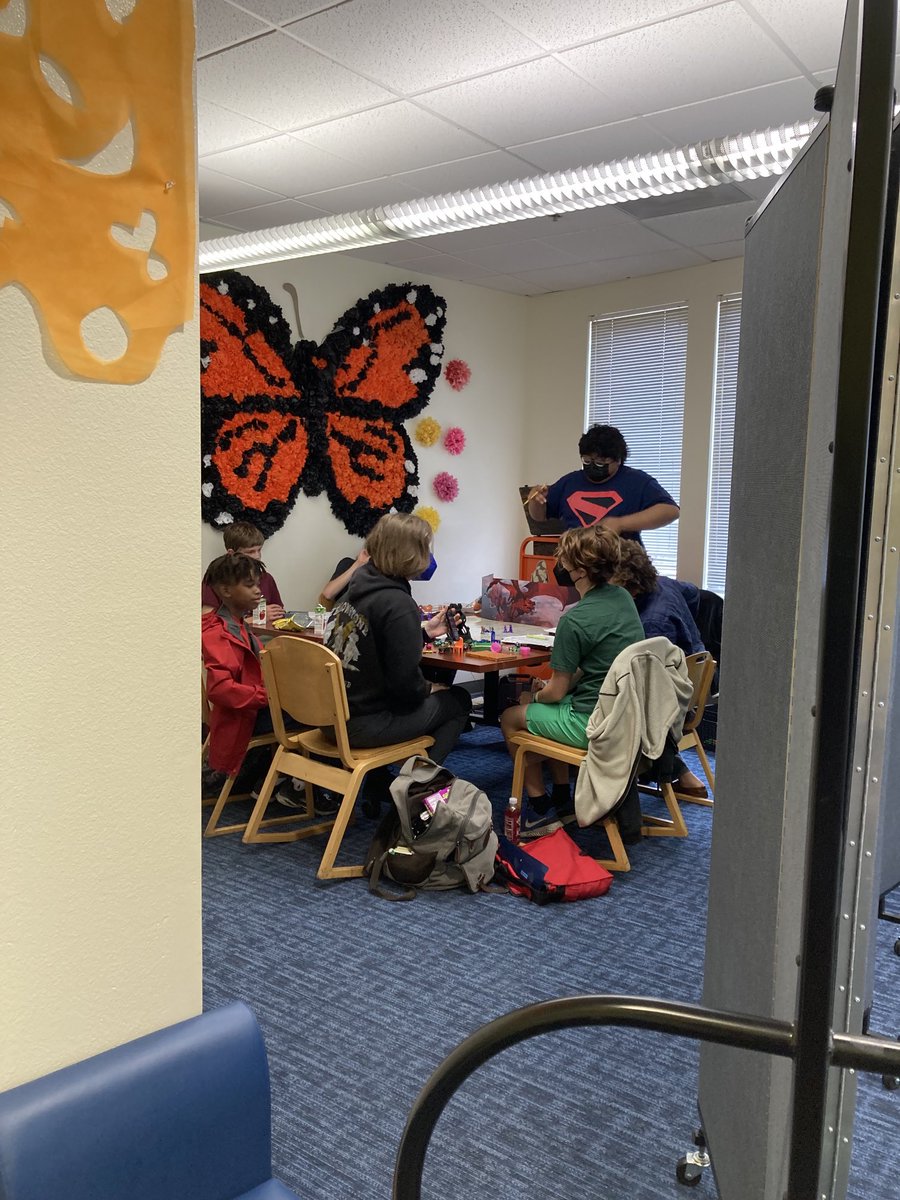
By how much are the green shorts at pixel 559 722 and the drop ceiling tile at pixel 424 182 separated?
88.4 inches

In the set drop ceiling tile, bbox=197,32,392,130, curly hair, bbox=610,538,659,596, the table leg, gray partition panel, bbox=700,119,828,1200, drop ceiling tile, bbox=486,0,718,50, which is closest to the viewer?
gray partition panel, bbox=700,119,828,1200

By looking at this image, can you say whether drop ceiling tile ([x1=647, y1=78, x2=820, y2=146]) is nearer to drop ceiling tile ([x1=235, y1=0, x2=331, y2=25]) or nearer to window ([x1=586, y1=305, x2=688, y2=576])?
drop ceiling tile ([x1=235, y1=0, x2=331, y2=25])

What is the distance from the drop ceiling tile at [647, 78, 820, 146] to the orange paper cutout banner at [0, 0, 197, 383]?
2709 millimetres

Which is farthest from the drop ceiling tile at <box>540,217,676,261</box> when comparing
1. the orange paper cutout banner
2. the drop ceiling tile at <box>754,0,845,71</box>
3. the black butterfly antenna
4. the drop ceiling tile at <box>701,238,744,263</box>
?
the orange paper cutout banner

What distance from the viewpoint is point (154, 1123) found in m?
1.15

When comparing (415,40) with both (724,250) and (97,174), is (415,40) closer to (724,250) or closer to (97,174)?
(97,174)

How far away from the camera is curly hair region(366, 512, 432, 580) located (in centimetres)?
343

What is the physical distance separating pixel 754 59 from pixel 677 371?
3.06 metres

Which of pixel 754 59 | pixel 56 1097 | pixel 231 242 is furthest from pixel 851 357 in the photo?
pixel 231 242

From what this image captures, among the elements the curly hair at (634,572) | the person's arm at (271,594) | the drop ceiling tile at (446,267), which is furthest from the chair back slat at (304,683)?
the drop ceiling tile at (446,267)

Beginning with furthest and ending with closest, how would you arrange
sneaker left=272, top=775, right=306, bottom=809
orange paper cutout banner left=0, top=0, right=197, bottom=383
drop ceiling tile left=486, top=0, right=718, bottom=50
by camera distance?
sneaker left=272, top=775, right=306, bottom=809
drop ceiling tile left=486, top=0, right=718, bottom=50
orange paper cutout banner left=0, top=0, right=197, bottom=383

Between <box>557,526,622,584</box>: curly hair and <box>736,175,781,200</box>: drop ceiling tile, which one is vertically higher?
<box>736,175,781,200</box>: drop ceiling tile

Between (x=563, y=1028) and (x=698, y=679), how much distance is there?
3451mm

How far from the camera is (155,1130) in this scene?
1.15 m
